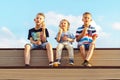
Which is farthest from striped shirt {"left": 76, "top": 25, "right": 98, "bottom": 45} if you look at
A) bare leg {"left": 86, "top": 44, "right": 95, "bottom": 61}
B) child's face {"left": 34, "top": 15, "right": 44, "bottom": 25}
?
child's face {"left": 34, "top": 15, "right": 44, "bottom": 25}

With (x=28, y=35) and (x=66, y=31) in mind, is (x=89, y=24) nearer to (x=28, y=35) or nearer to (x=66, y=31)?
(x=66, y=31)

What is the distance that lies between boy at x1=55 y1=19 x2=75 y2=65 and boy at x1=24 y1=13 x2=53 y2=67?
7.7 inches

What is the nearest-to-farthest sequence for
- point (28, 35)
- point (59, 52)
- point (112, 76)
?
point (112, 76), point (59, 52), point (28, 35)

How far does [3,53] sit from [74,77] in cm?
182

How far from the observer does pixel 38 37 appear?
8984 mm

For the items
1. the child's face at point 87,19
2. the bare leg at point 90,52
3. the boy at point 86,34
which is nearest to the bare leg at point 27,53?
the boy at point 86,34

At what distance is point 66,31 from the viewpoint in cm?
896

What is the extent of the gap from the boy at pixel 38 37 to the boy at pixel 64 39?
0.65 ft

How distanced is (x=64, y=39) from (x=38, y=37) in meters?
0.57

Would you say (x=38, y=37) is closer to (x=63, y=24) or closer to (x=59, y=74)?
(x=63, y=24)

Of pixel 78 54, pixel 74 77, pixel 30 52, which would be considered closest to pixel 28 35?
pixel 30 52

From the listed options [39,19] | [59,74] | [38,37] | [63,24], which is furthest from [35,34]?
[59,74]

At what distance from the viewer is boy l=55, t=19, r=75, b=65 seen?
8.47 m

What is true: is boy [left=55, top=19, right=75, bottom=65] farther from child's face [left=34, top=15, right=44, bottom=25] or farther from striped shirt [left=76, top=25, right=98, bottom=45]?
child's face [left=34, top=15, right=44, bottom=25]
